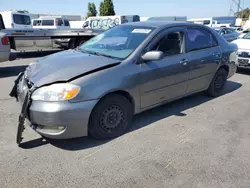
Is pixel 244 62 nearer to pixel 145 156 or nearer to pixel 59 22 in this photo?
pixel 145 156

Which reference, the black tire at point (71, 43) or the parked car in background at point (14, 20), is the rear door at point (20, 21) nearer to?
the parked car in background at point (14, 20)

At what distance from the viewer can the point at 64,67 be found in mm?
3227

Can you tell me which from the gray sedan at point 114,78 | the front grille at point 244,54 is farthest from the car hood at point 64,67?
the front grille at point 244,54

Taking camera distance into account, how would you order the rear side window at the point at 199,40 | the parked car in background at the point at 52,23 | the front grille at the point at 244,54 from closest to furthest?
the rear side window at the point at 199,40 → the front grille at the point at 244,54 → the parked car in background at the point at 52,23

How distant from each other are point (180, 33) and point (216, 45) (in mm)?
1218

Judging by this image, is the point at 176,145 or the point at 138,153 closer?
the point at 138,153

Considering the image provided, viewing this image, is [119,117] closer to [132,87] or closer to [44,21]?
[132,87]

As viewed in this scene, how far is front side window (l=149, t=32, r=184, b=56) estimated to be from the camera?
12.5 ft

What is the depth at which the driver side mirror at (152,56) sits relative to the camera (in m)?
3.38

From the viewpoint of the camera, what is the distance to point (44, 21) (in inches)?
757

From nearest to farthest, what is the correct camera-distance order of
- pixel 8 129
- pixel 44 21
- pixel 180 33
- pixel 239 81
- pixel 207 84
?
pixel 8 129 < pixel 180 33 < pixel 207 84 < pixel 239 81 < pixel 44 21

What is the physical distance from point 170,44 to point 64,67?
181 cm

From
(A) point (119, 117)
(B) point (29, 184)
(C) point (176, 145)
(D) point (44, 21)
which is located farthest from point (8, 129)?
(D) point (44, 21)

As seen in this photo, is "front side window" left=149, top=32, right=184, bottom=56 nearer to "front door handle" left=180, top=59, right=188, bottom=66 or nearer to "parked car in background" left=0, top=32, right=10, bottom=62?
"front door handle" left=180, top=59, right=188, bottom=66
